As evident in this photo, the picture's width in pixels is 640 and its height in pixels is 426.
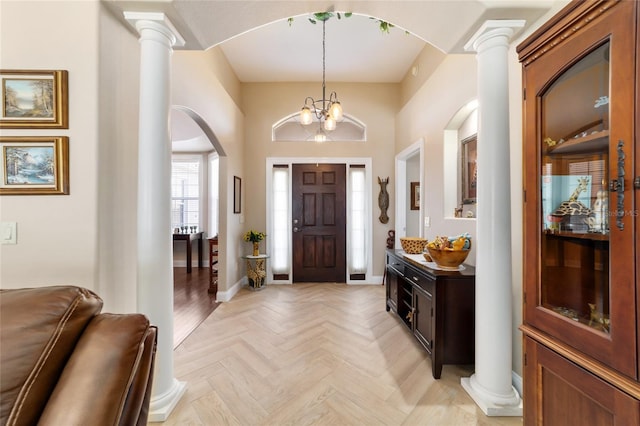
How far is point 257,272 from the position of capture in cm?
446

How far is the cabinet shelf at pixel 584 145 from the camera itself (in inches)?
39.0

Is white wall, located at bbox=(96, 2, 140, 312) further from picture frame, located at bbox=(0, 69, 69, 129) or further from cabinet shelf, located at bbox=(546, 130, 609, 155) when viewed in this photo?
cabinet shelf, located at bbox=(546, 130, 609, 155)

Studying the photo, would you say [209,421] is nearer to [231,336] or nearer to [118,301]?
[118,301]

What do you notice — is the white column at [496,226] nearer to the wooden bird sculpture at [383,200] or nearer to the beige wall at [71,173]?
the beige wall at [71,173]

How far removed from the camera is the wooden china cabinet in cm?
88

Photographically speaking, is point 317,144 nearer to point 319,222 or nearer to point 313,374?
point 319,222

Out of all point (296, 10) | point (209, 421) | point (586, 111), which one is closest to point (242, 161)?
point (296, 10)

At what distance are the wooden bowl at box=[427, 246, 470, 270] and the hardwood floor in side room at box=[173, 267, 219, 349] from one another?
2.43 meters

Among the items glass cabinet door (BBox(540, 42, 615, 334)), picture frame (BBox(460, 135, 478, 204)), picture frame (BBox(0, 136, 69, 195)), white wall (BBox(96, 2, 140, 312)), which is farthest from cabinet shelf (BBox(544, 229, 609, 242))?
picture frame (BBox(0, 136, 69, 195))

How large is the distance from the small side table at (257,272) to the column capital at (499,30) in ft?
12.3

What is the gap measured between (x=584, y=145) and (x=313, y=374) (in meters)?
2.13

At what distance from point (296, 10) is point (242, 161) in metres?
3.04

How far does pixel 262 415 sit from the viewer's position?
175cm

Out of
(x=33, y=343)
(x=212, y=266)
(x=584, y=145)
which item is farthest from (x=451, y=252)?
(x=212, y=266)
